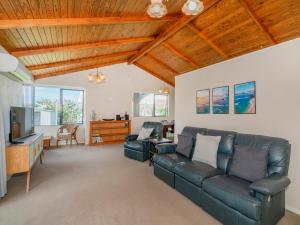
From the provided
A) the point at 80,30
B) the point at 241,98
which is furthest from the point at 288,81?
the point at 80,30

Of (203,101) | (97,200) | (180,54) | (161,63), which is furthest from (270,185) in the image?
(161,63)

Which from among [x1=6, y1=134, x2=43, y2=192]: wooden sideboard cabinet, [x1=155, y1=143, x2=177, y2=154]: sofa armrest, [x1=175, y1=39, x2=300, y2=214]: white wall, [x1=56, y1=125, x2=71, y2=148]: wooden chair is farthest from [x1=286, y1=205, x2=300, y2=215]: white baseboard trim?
[x1=56, y1=125, x2=71, y2=148]: wooden chair

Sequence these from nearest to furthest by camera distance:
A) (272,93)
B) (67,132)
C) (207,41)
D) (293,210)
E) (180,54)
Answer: (293,210) → (272,93) → (207,41) → (180,54) → (67,132)

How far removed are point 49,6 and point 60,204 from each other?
9.72 ft

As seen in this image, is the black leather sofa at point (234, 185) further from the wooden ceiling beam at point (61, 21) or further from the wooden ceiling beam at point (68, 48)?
the wooden ceiling beam at point (68, 48)

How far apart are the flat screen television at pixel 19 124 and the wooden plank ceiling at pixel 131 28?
1254mm

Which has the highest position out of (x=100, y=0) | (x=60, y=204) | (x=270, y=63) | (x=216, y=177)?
(x=100, y=0)

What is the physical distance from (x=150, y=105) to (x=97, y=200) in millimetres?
6520

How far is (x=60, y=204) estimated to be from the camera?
2.58 meters

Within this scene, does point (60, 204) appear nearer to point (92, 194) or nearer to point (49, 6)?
point (92, 194)

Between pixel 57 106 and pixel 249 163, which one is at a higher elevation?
pixel 57 106

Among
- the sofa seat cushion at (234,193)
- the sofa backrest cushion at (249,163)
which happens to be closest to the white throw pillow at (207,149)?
the sofa backrest cushion at (249,163)

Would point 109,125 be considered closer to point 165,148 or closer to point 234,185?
point 165,148

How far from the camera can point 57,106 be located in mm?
6824
